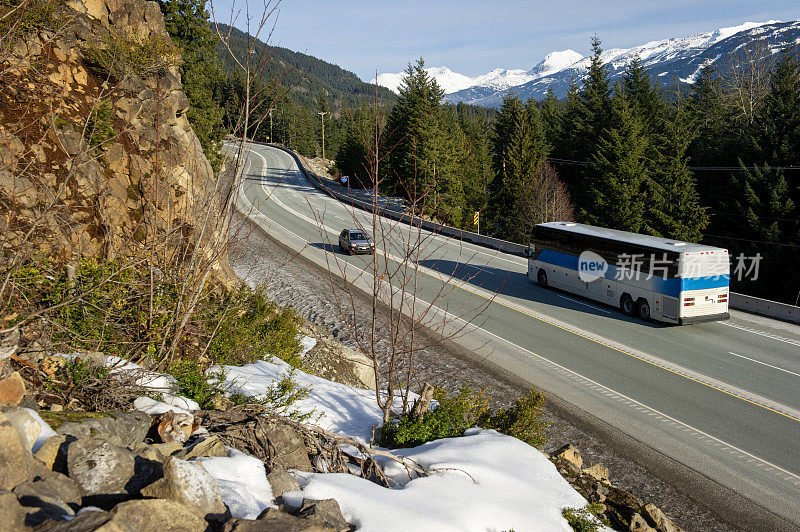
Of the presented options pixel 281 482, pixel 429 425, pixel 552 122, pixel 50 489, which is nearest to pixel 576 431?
pixel 429 425

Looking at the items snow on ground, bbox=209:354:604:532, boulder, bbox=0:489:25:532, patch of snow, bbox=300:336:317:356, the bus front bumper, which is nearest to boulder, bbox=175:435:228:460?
snow on ground, bbox=209:354:604:532

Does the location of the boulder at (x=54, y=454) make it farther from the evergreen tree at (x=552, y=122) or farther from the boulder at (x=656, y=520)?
the evergreen tree at (x=552, y=122)

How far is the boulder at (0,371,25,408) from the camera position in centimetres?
498

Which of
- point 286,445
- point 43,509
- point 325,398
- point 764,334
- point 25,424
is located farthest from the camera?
point 764,334

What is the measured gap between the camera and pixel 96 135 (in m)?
9.72

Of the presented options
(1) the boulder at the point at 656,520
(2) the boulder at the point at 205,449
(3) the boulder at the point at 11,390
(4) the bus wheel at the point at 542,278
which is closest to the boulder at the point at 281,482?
(2) the boulder at the point at 205,449

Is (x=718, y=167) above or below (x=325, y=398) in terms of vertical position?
above

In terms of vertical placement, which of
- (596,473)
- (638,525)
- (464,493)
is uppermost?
(464,493)

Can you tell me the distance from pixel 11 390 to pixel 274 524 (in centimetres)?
307

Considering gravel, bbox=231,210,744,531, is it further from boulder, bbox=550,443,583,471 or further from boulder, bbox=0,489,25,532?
boulder, bbox=0,489,25,532

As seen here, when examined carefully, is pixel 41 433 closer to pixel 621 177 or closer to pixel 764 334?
pixel 764 334

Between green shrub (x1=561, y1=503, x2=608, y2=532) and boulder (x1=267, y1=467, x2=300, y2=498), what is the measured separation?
3.05m

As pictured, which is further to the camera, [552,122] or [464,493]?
[552,122]

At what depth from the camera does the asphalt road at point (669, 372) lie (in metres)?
9.84
